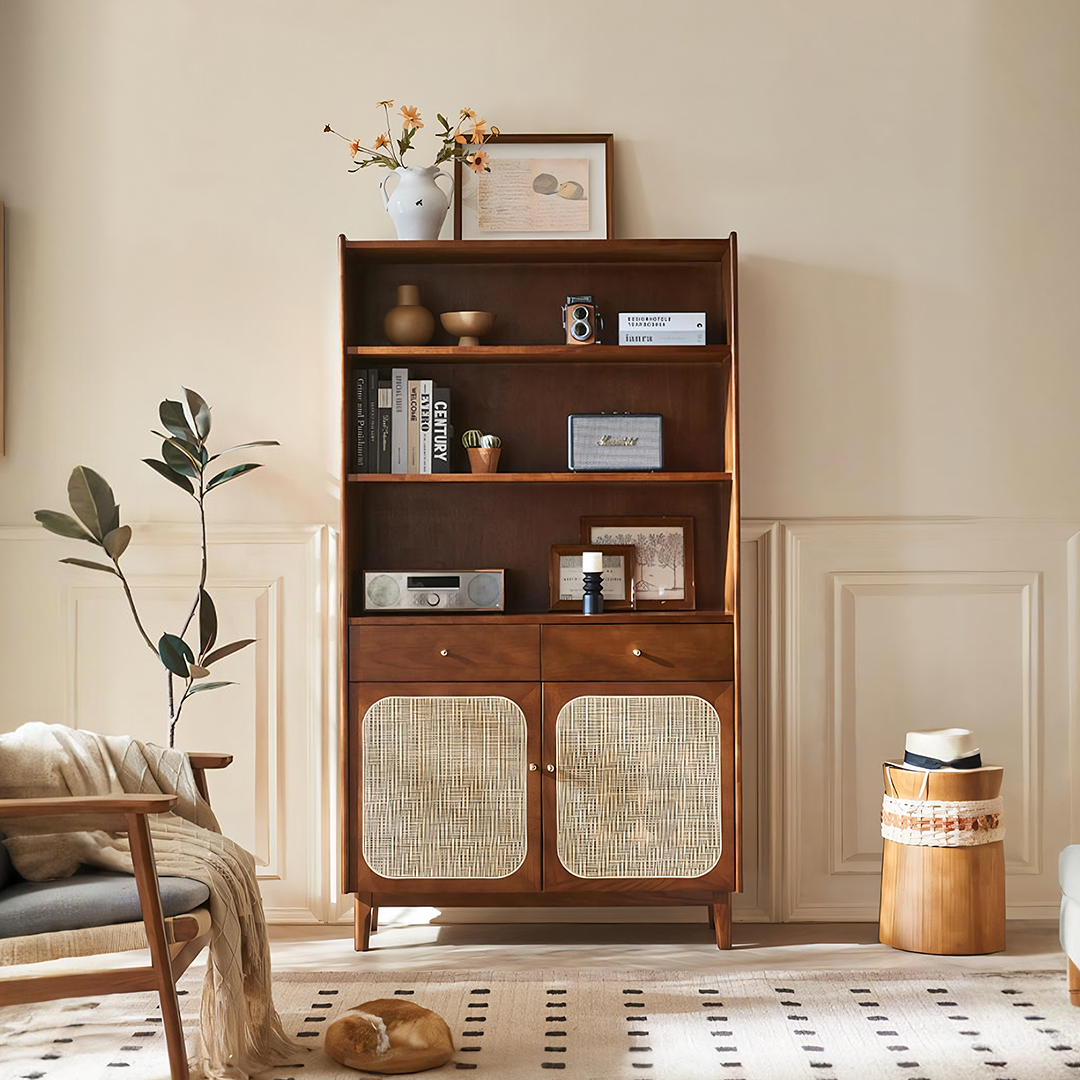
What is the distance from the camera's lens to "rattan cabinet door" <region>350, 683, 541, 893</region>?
301 cm

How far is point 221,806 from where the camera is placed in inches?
133

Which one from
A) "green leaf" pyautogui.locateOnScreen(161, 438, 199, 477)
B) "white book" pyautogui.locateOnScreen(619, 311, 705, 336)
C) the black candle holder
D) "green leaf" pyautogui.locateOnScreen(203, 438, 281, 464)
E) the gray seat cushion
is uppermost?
"white book" pyautogui.locateOnScreen(619, 311, 705, 336)

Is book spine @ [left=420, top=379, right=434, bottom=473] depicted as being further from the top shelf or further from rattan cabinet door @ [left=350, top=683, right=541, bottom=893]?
rattan cabinet door @ [left=350, top=683, right=541, bottom=893]

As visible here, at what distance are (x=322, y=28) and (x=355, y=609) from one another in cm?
169

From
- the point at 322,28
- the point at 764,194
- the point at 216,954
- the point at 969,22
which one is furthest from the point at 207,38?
the point at 216,954

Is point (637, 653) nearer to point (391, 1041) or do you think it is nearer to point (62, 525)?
point (391, 1041)

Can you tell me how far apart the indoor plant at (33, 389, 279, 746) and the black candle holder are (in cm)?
90

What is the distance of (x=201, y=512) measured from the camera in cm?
324

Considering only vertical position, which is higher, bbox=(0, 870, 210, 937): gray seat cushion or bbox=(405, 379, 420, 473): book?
bbox=(405, 379, 420, 473): book

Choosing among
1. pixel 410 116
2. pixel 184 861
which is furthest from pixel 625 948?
pixel 410 116

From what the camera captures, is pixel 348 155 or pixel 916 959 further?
pixel 348 155

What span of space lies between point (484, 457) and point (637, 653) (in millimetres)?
670

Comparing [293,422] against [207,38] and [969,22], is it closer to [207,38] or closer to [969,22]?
[207,38]

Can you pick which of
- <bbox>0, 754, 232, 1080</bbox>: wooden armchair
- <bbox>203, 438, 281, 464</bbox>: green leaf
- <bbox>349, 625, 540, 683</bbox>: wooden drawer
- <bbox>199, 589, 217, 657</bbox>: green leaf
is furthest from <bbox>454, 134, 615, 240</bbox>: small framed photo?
<bbox>0, 754, 232, 1080</bbox>: wooden armchair
